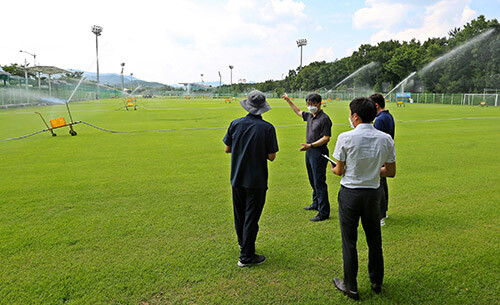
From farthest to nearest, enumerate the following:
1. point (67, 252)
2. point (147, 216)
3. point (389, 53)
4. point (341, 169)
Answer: point (389, 53), point (147, 216), point (67, 252), point (341, 169)

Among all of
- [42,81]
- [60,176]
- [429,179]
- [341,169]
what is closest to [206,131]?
[60,176]

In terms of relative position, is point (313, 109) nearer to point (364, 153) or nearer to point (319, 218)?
point (319, 218)

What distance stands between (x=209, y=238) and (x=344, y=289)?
2.13 meters

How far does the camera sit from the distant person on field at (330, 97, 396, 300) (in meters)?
3.16

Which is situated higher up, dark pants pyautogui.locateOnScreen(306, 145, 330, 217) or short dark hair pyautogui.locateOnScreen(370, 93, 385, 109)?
short dark hair pyautogui.locateOnScreen(370, 93, 385, 109)

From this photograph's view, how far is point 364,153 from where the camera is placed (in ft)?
10.3

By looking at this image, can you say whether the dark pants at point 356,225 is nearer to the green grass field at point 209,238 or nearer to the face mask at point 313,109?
the green grass field at point 209,238

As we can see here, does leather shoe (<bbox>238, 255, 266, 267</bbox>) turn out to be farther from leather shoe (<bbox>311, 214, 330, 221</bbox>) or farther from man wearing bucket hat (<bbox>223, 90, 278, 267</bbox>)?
leather shoe (<bbox>311, 214, 330, 221</bbox>)

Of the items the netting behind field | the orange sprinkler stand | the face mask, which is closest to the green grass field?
the face mask

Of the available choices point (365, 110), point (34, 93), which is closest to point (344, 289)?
point (365, 110)

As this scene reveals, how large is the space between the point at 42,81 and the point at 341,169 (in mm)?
54961

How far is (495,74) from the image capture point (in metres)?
56.4

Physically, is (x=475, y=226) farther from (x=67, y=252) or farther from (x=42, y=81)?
(x=42, y=81)

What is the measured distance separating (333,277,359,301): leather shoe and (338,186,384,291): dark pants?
0.16ft
